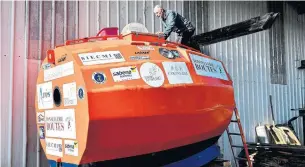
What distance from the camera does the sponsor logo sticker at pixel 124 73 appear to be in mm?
2594

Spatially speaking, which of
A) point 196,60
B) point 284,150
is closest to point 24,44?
point 196,60

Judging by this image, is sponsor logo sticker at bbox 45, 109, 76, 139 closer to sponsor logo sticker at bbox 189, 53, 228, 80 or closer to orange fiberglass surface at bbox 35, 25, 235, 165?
orange fiberglass surface at bbox 35, 25, 235, 165

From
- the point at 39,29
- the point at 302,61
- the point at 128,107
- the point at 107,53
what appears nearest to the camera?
the point at 128,107

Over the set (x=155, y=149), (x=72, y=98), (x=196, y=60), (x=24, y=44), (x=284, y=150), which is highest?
(x=24, y=44)

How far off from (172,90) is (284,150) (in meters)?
4.25

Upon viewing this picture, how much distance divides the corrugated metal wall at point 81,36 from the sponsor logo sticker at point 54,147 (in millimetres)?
1199

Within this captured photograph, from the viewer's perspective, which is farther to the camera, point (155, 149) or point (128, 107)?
point (155, 149)

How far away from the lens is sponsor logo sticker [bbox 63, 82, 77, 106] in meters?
2.58

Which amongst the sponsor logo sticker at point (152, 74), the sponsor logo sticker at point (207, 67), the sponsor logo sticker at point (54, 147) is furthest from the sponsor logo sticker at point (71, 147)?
the sponsor logo sticker at point (207, 67)

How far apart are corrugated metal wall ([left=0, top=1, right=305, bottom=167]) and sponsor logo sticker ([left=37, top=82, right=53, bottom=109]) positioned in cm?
110

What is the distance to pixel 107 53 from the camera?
8.96ft

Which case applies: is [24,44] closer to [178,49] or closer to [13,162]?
[13,162]

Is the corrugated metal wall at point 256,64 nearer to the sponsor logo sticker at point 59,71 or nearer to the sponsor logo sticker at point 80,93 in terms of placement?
the sponsor logo sticker at point 59,71

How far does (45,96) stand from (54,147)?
0.48 m
